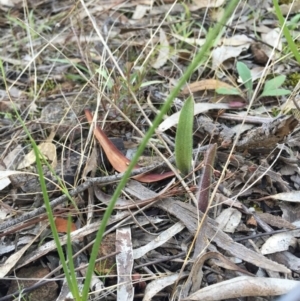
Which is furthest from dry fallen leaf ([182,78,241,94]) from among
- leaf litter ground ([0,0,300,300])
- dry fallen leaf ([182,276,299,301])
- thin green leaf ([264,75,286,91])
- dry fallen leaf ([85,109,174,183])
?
dry fallen leaf ([182,276,299,301])

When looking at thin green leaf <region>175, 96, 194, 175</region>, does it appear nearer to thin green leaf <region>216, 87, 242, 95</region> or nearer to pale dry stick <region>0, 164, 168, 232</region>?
pale dry stick <region>0, 164, 168, 232</region>

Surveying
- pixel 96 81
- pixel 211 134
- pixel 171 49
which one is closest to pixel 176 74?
pixel 171 49

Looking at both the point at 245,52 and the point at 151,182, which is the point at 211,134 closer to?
the point at 151,182

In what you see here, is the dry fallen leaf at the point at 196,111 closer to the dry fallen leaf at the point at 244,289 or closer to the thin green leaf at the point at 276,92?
the thin green leaf at the point at 276,92

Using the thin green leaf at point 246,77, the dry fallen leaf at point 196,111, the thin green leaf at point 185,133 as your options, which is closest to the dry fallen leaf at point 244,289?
the thin green leaf at point 185,133

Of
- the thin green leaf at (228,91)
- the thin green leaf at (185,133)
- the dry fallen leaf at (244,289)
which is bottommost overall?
the dry fallen leaf at (244,289)

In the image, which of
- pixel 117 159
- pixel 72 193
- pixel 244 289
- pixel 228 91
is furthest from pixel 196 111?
pixel 244 289
